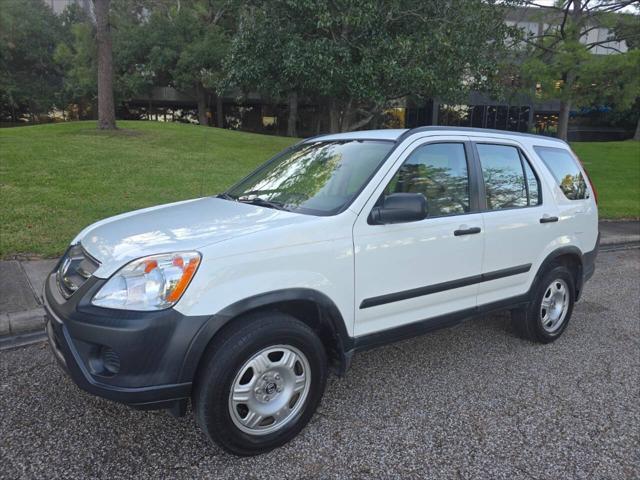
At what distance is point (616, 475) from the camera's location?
2.67 metres

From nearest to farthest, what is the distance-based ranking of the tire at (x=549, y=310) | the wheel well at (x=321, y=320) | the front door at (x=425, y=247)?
the wheel well at (x=321, y=320), the front door at (x=425, y=247), the tire at (x=549, y=310)

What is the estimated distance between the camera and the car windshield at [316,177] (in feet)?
10.5

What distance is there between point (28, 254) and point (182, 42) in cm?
2695

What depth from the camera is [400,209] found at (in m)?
2.97

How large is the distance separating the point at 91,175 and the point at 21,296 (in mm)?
6164

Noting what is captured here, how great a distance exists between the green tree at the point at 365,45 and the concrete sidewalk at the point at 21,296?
803 centimetres

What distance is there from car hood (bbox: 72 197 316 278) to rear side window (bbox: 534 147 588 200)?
2.57 meters

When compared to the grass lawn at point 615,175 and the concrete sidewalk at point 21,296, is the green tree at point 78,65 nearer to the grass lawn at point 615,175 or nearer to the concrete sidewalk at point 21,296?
the grass lawn at point 615,175

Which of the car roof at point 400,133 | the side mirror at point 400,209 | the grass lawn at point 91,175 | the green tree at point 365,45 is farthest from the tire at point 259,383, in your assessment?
the green tree at point 365,45

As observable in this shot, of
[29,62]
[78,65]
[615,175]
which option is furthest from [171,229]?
[29,62]

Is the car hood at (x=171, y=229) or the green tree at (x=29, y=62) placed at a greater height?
the green tree at (x=29, y=62)

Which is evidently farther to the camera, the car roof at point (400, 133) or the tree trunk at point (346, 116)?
the tree trunk at point (346, 116)

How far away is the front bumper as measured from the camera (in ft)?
7.79

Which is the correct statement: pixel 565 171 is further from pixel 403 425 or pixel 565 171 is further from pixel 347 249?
pixel 403 425
